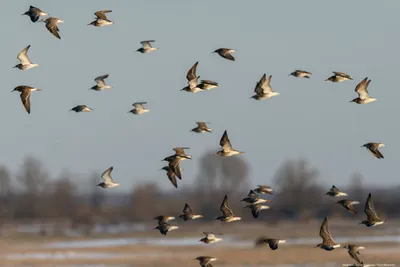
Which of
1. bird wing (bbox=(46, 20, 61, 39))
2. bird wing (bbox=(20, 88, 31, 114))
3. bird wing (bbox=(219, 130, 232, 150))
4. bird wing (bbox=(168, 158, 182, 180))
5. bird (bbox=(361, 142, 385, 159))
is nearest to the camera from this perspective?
bird (bbox=(361, 142, 385, 159))

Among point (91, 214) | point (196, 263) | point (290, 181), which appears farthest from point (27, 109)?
point (290, 181)

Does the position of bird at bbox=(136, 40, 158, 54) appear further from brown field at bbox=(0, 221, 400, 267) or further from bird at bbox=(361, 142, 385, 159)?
brown field at bbox=(0, 221, 400, 267)

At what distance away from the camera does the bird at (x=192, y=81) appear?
36.5 meters

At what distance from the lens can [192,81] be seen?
3672cm

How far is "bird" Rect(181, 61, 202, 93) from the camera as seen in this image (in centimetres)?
3650

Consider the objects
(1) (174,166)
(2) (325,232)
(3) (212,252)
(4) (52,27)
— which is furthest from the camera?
(3) (212,252)

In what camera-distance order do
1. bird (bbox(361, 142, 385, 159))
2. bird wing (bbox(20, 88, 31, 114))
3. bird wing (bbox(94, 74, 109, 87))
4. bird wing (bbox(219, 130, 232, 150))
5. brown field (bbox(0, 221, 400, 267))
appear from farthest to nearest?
brown field (bbox(0, 221, 400, 267))
bird wing (bbox(94, 74, 109, 87))
bird wing (bbox(20, 88, 31, 114))
bird wing (bbox(219, 130, 232, 150))
bird (bbox(361, 142, 385, 159))

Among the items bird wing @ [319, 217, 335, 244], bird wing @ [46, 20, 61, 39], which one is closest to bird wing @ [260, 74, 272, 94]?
bird wing @ [319, 217, 335, 244]

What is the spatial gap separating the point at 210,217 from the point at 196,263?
59.3 meters

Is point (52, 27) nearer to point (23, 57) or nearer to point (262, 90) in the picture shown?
point (23, 57)

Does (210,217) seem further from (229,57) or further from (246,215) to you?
(229,57)

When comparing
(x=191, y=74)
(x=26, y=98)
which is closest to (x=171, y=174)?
(x=191, y=74)

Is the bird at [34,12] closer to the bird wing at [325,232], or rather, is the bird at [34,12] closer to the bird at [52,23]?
the bird at [52,23]

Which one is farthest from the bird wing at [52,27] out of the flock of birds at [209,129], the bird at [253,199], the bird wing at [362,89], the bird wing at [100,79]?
the bird wing at [362,89]
